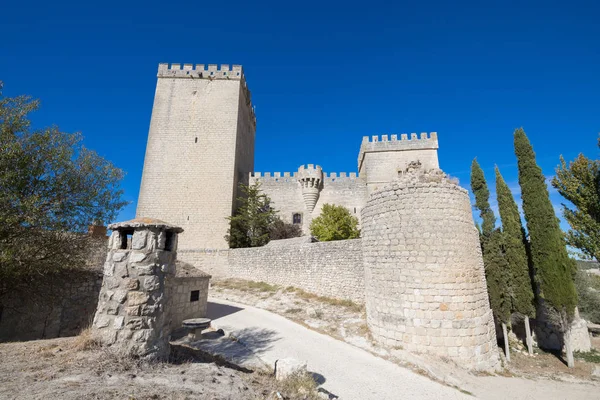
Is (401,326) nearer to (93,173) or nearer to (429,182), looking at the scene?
(429,182)

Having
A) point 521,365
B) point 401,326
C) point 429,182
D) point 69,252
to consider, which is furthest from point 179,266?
point 521,365

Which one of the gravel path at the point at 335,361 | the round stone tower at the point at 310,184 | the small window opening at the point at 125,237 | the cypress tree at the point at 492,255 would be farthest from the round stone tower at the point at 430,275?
the round stone tower at the point at 310,184

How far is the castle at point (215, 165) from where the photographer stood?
22766mm

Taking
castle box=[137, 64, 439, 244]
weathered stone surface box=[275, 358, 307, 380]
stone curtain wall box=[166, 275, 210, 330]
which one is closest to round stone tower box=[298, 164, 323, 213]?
castle box=[137, 64, 439, 244]

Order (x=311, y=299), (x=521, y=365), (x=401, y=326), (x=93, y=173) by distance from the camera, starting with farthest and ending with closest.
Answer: (x=311, y=299)
(x=521, y=365)
(x=93, y=173)
(x=401, y=326)

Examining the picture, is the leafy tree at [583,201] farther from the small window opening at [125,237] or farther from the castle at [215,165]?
the small window opening at [125,237]

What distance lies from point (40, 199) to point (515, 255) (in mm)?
16239

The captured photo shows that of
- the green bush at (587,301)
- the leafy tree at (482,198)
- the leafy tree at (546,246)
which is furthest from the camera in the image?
the green bush at (587,301)

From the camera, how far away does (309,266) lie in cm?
1443

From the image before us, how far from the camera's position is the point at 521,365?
30.6 feet

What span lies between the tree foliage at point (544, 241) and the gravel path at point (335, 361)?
7841 millimetres

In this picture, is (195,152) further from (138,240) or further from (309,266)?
(138,240)

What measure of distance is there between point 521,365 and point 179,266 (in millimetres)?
12967

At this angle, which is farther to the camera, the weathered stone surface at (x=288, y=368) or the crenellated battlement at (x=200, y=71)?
the crenellated battlement at (x=200, y=71)
